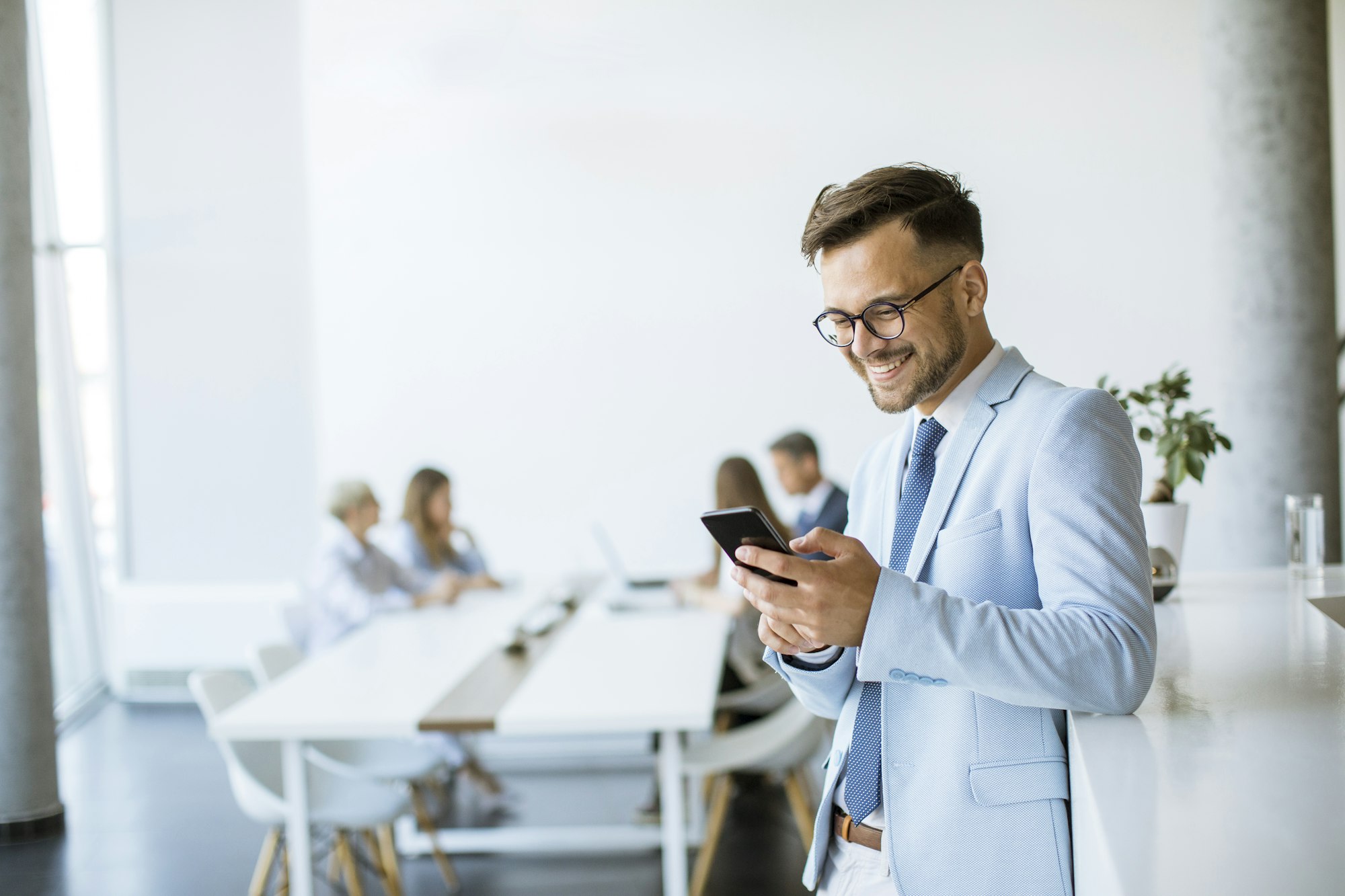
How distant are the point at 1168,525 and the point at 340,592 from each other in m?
3.71

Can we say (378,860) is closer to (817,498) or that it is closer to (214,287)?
(817,498)

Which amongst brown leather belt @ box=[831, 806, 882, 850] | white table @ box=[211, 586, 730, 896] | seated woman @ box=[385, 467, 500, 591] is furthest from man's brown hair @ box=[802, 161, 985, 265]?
seated woman @ box=[385, 467, 500, 591]

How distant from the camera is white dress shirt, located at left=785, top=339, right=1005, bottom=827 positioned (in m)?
1.50

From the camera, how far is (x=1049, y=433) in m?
1.29

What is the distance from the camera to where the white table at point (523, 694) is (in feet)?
10.4

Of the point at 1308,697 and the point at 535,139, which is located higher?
the point at 535,139

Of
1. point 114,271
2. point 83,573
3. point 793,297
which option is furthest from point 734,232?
point 83,573

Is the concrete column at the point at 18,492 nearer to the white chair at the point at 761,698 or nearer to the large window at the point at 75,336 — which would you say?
the large window at the point at 75,336

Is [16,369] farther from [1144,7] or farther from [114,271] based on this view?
[1144,7]

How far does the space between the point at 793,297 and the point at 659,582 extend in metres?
2.01

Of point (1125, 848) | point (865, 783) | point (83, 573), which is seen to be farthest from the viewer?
point (83, 573)

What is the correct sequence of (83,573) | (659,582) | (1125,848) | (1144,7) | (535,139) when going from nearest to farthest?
(1125,848) < (659,582) < (1144,7) < (535,139) < (83,573)

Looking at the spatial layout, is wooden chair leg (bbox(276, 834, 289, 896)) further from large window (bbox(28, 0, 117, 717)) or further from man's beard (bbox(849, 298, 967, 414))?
large window (bbox(28, 0, 117, 717))

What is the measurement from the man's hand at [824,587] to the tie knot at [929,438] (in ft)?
1.08
